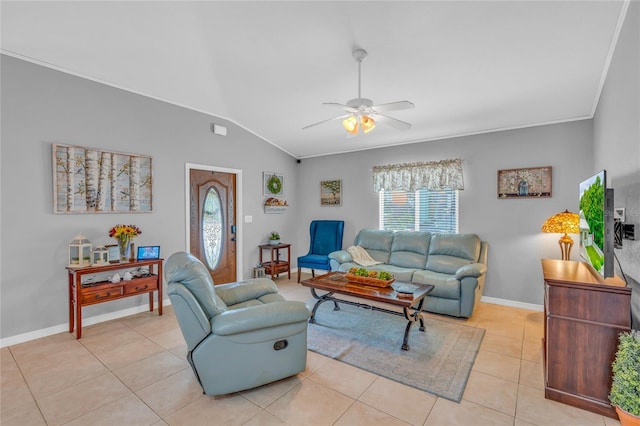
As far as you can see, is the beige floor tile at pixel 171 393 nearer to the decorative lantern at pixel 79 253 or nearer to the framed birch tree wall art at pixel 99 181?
the decorative lantern at pixel 79 253

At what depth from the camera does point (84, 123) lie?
343 cm

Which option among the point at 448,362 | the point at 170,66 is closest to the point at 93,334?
Answer: the point at 170,66

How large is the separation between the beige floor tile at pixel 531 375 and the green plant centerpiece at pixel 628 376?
56 centimetres

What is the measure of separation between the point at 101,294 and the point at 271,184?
3219mm

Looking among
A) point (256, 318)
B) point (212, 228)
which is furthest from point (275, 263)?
point (256, 318)

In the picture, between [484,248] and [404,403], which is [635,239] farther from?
[484,248]

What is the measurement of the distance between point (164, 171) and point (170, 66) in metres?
1.43

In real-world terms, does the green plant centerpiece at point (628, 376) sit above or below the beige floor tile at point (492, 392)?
above

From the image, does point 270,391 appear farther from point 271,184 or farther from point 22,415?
point 271,184

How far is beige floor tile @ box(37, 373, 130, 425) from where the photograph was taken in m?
1.99

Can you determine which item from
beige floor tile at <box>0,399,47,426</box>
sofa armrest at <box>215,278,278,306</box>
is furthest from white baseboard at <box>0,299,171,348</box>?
sofa armrest at <box>215,278,278,306</box>

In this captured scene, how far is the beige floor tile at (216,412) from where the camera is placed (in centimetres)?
190

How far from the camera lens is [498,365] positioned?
257 centimetres

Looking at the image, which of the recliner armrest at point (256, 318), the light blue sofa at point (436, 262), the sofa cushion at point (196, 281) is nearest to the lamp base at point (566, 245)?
the light blue sofa at point (436, 262)
